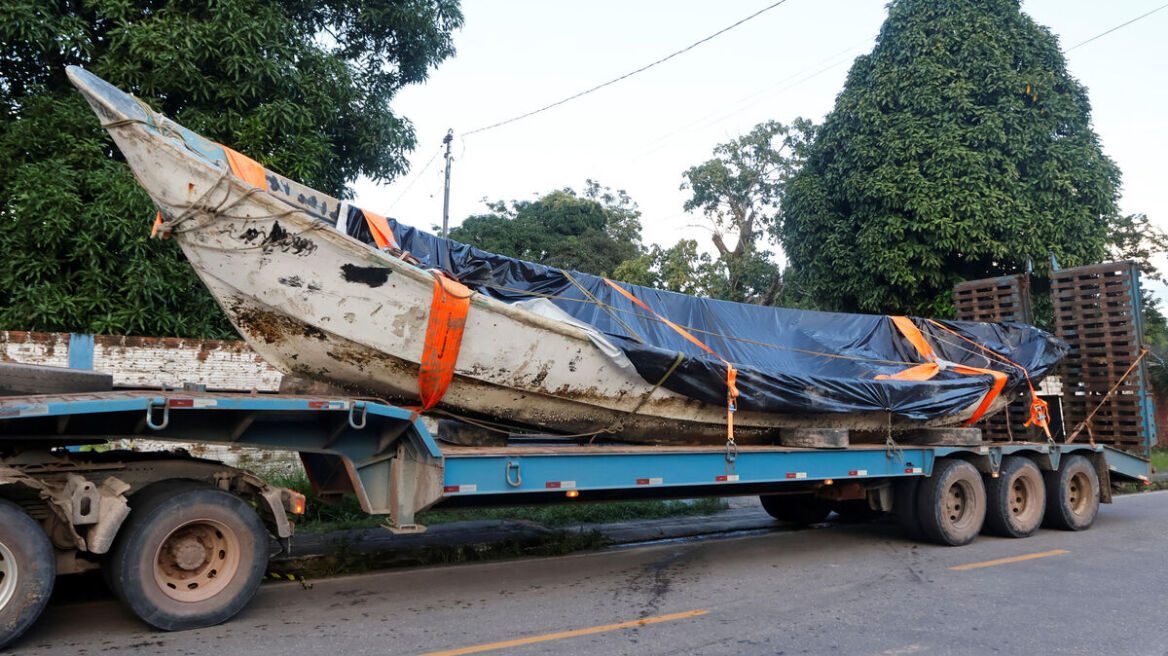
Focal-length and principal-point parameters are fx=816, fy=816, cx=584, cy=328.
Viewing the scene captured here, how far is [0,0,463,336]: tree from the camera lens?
376 inches

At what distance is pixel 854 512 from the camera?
10.9 metres

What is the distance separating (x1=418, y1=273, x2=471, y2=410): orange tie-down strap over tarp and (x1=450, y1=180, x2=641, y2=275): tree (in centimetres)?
2594

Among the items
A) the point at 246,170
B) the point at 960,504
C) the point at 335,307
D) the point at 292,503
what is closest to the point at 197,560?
the point at 292,503

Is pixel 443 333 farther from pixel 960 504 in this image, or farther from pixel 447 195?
pixel 447 195

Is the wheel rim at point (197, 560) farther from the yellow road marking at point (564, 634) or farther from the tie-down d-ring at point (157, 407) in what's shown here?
the yellow road marking at point (564, 634)

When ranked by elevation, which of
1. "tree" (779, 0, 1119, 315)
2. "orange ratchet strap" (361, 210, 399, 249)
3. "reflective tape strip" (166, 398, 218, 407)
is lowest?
"reflective tape strip" (166, 398, 218, 407)

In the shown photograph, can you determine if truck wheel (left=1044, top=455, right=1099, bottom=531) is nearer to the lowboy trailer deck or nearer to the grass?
the lowboy trailer deck

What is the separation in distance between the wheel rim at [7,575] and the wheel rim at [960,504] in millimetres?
8448

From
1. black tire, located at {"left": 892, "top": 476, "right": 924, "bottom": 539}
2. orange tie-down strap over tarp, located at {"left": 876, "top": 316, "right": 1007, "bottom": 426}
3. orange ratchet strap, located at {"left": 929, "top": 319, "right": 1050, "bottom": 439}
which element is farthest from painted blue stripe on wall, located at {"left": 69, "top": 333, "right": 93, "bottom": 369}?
orange ratchet strap, located at {"left": 929, "top": 319, "right": 1050, "bottom": 439}

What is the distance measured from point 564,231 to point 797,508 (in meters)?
27.3

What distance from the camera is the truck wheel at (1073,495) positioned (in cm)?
998

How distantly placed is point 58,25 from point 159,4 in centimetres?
131

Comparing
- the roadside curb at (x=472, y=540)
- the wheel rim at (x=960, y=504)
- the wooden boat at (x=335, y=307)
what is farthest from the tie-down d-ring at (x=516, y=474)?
the wheel rim at (x=960, y=504)

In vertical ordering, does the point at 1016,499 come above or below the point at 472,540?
above
